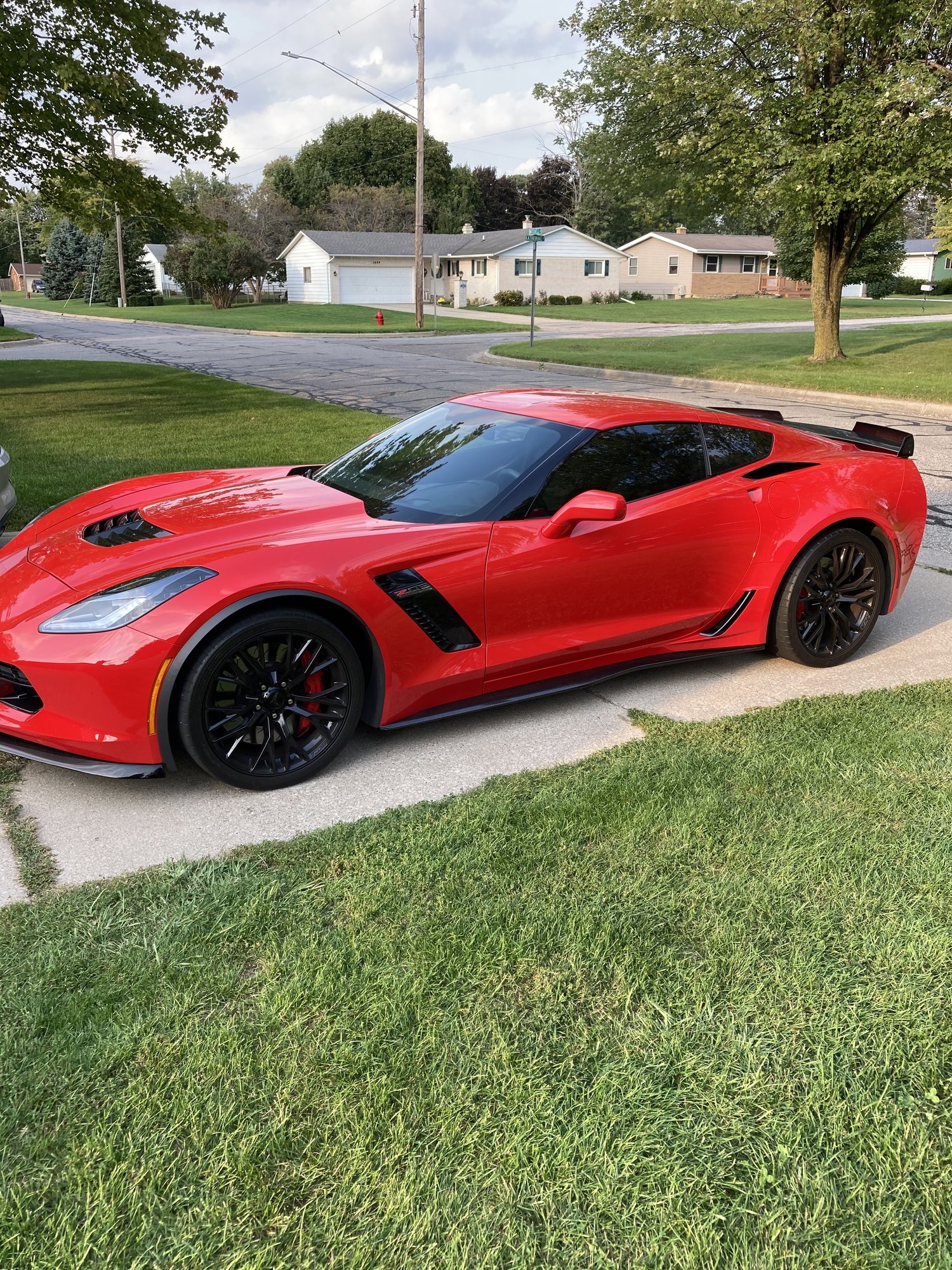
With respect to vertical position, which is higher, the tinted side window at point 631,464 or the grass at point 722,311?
the grass at point 722,311

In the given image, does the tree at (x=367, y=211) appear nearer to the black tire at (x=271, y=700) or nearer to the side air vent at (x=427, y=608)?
the side air vent at (x=427, y=608)

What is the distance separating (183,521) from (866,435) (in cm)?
379

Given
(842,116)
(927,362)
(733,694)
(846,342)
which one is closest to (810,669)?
(733,694)

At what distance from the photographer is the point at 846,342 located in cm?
2655

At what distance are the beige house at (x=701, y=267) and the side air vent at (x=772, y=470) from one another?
6969 centimetres

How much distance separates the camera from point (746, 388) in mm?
17297

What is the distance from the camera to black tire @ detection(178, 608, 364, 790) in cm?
346

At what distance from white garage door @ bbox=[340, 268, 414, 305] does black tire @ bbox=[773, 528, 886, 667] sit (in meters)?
59.5

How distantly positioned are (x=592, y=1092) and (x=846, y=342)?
2769 cm

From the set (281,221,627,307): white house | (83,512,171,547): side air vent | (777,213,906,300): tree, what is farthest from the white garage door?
(83,512,171,547): side air vent

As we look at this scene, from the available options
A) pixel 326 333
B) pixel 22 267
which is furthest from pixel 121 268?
pixel 22 267

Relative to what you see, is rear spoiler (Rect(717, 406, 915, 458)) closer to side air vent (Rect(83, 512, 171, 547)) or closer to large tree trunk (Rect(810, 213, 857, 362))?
side air vent (Rect(83, 512, 171, 547))

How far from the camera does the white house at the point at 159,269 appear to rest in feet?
263

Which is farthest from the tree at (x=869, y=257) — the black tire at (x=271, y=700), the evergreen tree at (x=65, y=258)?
the evergreen tree at (x=65, y=258)
